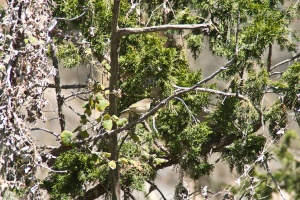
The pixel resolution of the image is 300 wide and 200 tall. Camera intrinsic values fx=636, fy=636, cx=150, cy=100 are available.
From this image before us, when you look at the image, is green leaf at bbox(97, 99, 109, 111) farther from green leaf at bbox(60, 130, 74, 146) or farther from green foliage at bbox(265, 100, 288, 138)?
green foliage at bbox(265, 100, 288, 138)

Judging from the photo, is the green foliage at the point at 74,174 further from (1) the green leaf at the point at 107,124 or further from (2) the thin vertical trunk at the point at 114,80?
(1) the green leaf at the point at 107,124

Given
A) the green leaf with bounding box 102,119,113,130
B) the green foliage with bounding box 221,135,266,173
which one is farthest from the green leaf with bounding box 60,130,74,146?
the green foliage with bounding box 221,135,266,173

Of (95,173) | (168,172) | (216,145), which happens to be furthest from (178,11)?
(168,172)

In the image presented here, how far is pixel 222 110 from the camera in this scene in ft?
15.7

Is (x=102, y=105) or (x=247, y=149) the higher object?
(x=102, y=105)

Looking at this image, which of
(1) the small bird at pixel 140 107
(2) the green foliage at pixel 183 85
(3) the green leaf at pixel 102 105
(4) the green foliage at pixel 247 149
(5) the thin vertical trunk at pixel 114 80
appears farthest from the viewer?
(4) the green foliage at pixel 247 149

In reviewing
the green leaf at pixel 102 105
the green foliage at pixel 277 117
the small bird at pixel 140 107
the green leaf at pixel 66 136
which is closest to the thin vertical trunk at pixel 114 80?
the green leaf at pixel 102 105

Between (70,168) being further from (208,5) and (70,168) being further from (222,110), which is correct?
(208,5)

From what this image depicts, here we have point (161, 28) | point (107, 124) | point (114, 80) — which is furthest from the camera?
point (114, 80)

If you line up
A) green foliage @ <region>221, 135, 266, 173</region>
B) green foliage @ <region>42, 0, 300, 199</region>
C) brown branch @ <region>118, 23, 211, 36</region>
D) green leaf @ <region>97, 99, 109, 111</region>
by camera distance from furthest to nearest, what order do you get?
green foliage @ <region>221, 135, 266, 173</region>, green foliage @ <region>42, 0, 300, 199</region>, green leaf @ <region>97, 99, 109, 111</region>, brown branch @ <region>118, 23, 211, 36</region>

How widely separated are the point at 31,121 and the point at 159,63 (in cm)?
163

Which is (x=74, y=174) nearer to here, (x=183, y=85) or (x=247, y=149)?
(x=183, y=85)

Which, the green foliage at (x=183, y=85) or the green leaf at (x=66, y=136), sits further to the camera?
the green foliage at (x=183, y=85)

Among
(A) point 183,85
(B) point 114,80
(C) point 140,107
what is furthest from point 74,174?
(B) point 114,80
